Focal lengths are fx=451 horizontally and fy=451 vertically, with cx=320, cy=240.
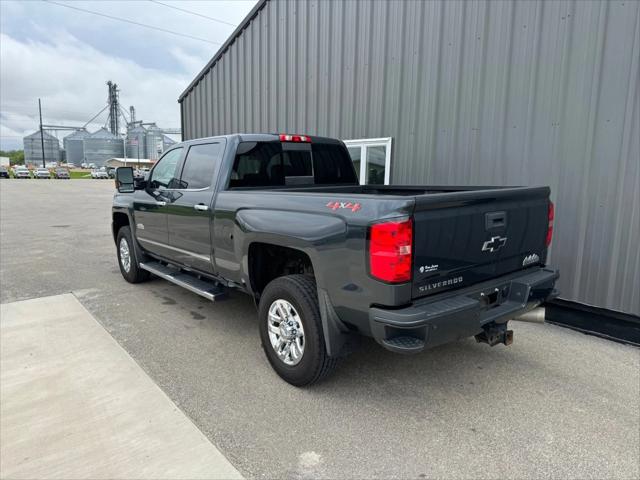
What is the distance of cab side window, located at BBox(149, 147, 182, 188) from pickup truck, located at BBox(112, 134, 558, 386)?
203 mm

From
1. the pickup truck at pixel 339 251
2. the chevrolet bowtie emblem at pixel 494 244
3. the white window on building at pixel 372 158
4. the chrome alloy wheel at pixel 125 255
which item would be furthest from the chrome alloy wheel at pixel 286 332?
the white window on building at pixel 372 158

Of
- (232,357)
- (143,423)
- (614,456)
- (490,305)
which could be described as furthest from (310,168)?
(614,456)

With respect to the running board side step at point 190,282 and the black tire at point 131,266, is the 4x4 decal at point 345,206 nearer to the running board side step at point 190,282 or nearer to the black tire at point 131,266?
the running board side step at point 190,282

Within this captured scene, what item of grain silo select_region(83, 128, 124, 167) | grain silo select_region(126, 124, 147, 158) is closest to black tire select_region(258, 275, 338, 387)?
grain silo select_region(126, 124, 147, 158)

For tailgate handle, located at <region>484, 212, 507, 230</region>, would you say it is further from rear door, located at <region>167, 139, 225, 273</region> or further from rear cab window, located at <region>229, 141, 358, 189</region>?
rear door, located at <region>167, 139, 225, 273</region>

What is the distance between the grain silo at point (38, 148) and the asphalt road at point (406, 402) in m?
138

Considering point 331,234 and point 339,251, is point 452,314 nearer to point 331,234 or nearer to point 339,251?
point 339,251

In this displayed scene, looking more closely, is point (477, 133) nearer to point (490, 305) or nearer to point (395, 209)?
point (490, 305)

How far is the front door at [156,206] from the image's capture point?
5.17 meters

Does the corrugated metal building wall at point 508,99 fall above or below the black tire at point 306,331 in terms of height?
above

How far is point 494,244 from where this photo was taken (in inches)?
125

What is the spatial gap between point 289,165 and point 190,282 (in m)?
1.62

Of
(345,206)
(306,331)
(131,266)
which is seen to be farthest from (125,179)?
(345,206)

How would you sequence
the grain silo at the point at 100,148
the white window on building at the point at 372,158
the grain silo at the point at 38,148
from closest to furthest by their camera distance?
the white window on building at the point at 372,158, the grain silo at the point at 100,148, the grain silo at the point at 38,148
